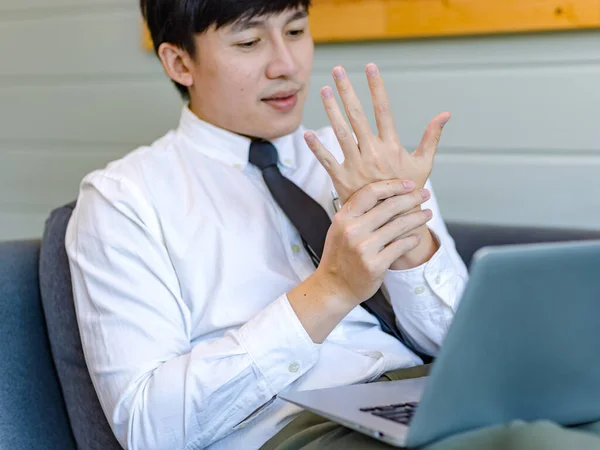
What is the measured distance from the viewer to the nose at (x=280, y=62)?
1.34m

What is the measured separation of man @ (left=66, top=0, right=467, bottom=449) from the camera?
3.67 feet

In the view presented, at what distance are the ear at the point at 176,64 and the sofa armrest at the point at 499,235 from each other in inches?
23.9

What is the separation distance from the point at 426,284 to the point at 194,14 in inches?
23.5

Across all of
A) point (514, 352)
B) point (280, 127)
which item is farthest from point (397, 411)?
point (280, 127)

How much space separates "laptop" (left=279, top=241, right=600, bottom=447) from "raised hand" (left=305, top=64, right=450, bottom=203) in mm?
348

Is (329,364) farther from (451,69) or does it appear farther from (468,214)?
(451,69)

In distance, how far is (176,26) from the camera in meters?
1.38

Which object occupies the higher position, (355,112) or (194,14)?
(194,14)

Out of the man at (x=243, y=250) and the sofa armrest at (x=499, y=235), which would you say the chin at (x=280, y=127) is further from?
the sofa armrest at (x=499, y=235)

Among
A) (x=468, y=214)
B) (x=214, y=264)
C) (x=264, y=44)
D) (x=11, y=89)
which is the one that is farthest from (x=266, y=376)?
(x=11, y=89)

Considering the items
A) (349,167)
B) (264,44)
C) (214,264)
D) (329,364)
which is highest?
(264,44)

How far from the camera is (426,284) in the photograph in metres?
1.27

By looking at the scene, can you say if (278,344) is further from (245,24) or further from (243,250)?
(245,24)

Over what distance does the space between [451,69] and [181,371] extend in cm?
97
